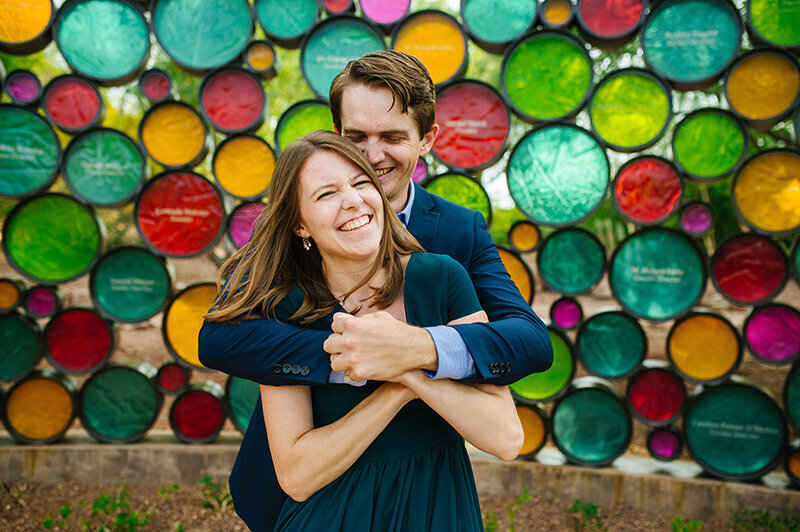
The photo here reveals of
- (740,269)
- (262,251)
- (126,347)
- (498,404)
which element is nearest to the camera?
(498,404)

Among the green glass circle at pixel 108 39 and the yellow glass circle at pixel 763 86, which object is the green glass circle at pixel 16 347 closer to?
the green glass circle at pixel 108 39

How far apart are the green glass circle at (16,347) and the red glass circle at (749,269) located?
4.08m

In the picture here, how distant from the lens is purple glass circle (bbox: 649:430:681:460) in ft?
11.2

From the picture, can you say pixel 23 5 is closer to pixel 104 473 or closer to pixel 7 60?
pixel 7 60

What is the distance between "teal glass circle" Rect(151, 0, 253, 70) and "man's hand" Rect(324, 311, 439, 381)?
2825 mm

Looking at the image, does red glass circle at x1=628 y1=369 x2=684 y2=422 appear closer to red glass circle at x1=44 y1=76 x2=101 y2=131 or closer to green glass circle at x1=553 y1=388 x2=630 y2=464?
green glass circle at x1=553 y1=388 x2=630 y2=464

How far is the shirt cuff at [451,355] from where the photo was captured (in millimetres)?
1172

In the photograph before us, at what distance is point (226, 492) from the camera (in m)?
3.44

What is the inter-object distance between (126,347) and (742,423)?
5582 millimetres

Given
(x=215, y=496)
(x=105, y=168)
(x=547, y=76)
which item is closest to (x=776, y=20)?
(x=547, y=76)

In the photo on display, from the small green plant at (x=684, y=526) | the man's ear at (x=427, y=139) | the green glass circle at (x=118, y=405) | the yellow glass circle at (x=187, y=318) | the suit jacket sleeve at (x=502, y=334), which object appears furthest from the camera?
the green glass circle at (x=118, y=405)

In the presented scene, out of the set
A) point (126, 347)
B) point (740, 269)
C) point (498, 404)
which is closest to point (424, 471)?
point (498, 404)

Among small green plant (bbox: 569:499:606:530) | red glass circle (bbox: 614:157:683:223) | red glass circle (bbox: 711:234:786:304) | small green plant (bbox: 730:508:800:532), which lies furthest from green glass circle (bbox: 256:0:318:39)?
small green plant (bbox: 730:508:800:532)

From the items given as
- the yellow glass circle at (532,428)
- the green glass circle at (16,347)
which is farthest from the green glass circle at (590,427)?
the green glass circle at (16,347)
